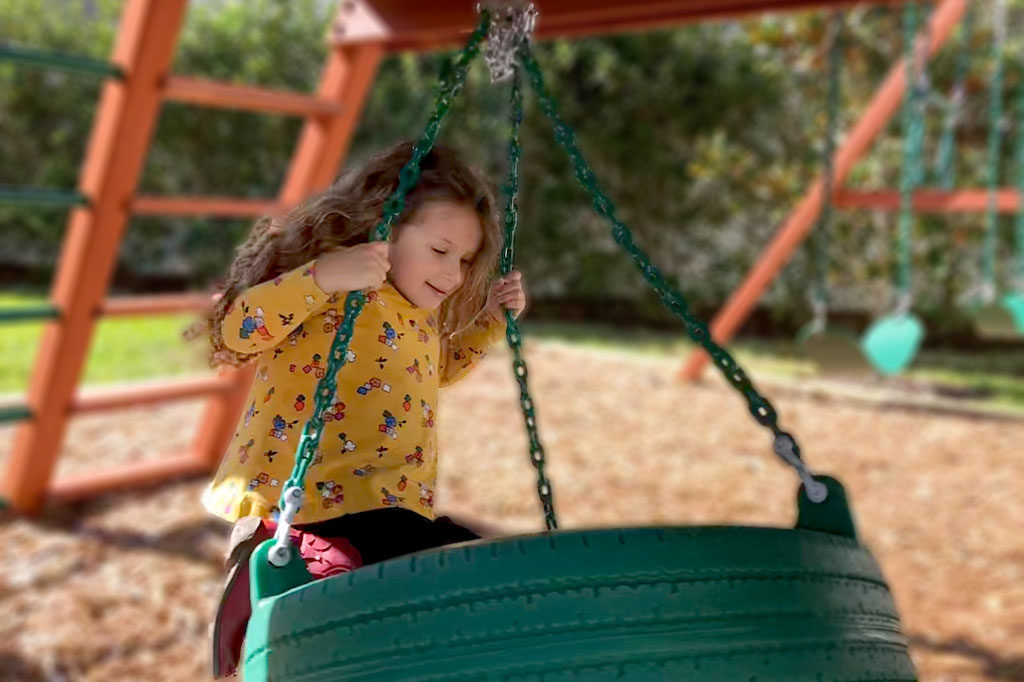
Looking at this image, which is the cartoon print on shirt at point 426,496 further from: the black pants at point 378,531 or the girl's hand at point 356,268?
the girl's hand at point 356,268

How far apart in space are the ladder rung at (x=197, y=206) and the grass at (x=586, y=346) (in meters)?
2.61

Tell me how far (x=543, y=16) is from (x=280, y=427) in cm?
257

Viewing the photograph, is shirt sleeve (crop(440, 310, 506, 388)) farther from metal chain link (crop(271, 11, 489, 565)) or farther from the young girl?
metal chain link (crop(271, 11, 489, 565))

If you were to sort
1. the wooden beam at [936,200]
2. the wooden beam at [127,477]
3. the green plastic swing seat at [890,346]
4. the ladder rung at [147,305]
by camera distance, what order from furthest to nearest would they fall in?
the wooden beam at [936,200] < the green plastic swing seat at [890,346] < the wooden beam at [127,477] < the ladder rung at [147,305]

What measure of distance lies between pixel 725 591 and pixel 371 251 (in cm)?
37

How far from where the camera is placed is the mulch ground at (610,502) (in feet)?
10.0

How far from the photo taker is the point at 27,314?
3.25 meters

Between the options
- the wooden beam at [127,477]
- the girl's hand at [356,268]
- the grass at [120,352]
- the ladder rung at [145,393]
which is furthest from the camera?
the grass at [120,352]

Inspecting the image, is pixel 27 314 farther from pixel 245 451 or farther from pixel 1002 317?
pixel 1002 317

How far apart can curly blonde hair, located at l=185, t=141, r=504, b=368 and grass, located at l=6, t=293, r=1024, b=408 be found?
5.48 m

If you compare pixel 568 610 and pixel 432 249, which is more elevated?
pixel 432 249

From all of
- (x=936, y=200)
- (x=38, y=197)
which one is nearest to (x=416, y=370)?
(x=38, y=197)

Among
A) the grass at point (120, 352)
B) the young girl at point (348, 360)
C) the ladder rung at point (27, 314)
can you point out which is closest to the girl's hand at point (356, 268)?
the young girl at point (348, 360)

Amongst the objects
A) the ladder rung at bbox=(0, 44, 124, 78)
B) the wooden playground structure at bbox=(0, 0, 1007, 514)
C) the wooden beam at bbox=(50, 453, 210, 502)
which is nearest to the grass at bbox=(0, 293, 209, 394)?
the wooden beam at bbox=(50, 453, 210, 502)
